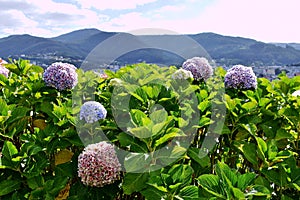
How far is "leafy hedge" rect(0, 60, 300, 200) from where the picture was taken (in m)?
1.33

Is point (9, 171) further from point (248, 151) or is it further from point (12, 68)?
point (12, 68)

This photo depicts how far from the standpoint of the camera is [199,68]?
2447 millimetres

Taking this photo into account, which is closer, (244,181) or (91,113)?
(244,181)

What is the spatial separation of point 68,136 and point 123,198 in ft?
1.34

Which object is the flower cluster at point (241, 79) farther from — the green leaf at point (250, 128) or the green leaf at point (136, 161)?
the green leaf at point (136, 161)

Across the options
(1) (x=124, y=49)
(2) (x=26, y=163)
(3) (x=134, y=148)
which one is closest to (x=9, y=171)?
(2) (x=26, y=163)

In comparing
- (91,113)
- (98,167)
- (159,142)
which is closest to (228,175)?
(159,142)

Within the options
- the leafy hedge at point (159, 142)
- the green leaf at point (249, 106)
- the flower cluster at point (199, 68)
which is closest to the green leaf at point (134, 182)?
the leafy hedge at point (159, 142)

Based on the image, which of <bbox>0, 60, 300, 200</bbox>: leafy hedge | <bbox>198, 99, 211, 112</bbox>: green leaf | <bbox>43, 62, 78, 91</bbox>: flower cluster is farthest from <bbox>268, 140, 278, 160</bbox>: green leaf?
<bbox>43, 62, 78, 91</bbox>: flower cluster

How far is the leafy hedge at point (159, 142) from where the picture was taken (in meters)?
1.33

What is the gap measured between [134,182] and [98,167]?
165 mm

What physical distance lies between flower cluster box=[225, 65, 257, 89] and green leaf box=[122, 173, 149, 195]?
106 centimetres

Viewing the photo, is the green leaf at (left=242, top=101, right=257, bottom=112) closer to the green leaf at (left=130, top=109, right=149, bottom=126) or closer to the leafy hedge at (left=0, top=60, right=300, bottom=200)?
the leafy hedge at (left=0, top=60, right=300, bottom=200)

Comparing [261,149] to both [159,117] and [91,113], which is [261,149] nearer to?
[159,117]
